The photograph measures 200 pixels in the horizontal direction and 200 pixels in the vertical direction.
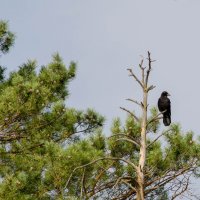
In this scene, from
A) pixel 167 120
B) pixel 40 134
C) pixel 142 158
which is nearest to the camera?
pixel 142 158

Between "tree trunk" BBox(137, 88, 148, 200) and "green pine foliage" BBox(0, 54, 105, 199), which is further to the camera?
"green pine foliage" BBox(0, 54, 105, 199)

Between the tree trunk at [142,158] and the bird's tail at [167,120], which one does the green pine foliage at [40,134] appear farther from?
the tree trunk at [142,158]

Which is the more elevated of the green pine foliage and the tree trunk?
the green pine foliage

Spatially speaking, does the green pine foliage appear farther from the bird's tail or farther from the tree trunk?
the tree trunk

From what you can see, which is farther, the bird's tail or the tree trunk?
the bird's tail

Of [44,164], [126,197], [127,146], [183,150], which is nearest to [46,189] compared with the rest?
[44,164]

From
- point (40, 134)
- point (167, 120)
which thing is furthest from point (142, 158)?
Result: point (40, 134)

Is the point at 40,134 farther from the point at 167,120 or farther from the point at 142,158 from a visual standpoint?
the point at 142,158

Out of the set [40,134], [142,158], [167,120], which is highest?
[40,134]

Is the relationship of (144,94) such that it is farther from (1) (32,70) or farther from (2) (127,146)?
(1) (32,70)

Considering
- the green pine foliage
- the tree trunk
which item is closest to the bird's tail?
the green pine foliage

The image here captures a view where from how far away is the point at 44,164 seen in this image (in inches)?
316

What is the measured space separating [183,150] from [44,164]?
9.07ft

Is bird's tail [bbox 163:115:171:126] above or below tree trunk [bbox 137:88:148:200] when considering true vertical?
above
